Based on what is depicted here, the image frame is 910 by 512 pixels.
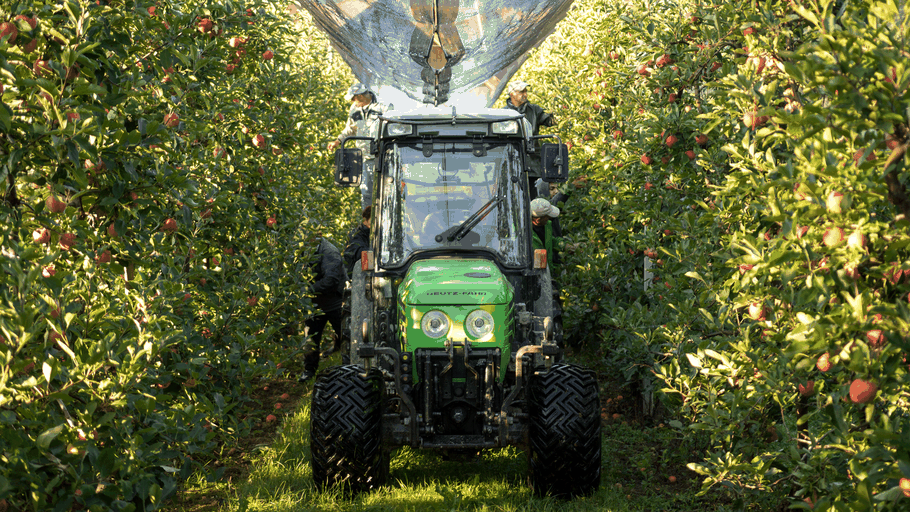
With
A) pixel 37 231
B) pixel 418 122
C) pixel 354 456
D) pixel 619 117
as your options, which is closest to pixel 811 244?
pixel 37 231

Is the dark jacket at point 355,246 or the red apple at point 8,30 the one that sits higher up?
the red apple at point 8,30

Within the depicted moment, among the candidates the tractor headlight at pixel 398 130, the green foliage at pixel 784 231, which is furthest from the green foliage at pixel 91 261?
the green foliage at pixel 784 231

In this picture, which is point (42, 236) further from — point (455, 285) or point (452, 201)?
point (452, 201)

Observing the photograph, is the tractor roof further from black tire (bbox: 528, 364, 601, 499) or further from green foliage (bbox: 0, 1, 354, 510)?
black tire (bbox: 528, 364, 601, 499)

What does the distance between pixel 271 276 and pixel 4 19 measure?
15.5 feet

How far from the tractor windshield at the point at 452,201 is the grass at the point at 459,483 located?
1551mm

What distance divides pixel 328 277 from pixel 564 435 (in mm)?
4907

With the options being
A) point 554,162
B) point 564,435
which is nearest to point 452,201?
point 554,162

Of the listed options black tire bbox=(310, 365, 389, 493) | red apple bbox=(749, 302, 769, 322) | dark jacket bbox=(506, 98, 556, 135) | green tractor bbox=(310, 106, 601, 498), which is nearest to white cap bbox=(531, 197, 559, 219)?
green tractor bbox=(310, 106, 601, 498)

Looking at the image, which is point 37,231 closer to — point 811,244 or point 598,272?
point 811,244

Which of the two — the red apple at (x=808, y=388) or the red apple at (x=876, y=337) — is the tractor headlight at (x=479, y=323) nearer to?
the red apple at (x=808, y=388)

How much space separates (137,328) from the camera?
334 cm

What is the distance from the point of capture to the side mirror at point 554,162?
19.2ft

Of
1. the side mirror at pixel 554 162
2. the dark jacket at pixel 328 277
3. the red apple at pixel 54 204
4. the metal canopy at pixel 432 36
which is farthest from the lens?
the metal canopy at pixel 432 36
